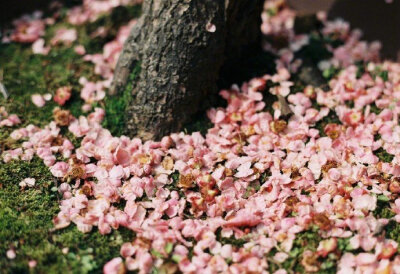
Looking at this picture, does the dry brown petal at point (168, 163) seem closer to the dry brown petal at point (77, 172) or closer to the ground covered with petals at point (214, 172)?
the ground covered with petals at point (214, 172)

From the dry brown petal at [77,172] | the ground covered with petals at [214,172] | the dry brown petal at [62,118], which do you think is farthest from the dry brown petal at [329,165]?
the dry brown petal at [62,118]

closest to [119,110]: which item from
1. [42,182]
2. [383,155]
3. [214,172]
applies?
[42,182]

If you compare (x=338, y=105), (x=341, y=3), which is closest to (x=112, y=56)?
(x=338, y=105)

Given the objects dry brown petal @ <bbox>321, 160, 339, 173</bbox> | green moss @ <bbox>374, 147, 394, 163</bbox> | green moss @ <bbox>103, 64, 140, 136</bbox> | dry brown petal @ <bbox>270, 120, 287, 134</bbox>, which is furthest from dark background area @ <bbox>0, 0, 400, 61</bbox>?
green moss @ <bbox>103, 64, 140, 136</bbox>

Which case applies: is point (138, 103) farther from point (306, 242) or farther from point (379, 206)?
point (379, 206)

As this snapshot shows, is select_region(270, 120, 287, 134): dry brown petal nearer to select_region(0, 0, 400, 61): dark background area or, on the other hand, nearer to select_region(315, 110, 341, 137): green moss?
select_region(315, 110, 341, 137): green moss

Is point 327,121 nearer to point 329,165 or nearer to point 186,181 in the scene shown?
point 329,165
